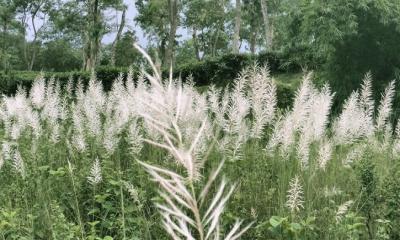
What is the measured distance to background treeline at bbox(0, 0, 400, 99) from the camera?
11.6 meters

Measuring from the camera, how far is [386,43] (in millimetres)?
11758

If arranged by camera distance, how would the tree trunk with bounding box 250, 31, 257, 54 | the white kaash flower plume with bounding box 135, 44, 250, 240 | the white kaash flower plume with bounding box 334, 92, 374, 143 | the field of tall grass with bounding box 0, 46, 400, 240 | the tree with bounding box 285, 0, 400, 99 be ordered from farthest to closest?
the tree trunk with bounding box 250, 31, 257, 54 < the tree with bounding box 285, 0, 400, 99 < the white kaash flower plume with bounding box 334, 92, 374, 143 < the field of tall grass with bounding box 0, 46, 400, 240 < the white kaash flower plume with bounding box 135, 44, 250, 240


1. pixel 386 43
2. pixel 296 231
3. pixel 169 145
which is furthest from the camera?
pixel 386 43

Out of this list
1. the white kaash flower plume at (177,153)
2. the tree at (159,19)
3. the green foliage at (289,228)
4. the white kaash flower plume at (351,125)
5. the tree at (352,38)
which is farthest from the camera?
the tree at (159,19)

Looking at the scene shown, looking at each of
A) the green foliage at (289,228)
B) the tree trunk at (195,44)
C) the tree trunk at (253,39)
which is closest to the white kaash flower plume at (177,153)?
the green foliage at (289,228)

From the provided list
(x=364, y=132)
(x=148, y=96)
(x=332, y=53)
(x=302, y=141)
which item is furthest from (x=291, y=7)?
(x=148, y=96)

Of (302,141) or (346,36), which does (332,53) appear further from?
(302,141)

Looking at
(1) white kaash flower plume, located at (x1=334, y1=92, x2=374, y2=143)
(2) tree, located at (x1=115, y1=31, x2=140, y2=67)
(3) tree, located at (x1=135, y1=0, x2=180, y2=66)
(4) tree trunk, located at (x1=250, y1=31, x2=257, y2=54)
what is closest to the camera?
(1) white kaash flower plume, located at (x1=334, y1=92, x2=374, y2=143)

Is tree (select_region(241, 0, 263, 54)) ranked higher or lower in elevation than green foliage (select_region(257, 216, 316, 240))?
higher

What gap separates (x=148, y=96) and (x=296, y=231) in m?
2.68

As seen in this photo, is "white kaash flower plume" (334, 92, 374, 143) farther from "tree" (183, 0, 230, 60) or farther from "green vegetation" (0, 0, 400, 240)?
"tree" (183, 0, 230, 60)

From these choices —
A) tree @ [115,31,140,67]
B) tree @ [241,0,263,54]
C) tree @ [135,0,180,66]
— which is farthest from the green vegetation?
tree @ [115,31,140,67]

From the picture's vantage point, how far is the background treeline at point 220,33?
11617mm

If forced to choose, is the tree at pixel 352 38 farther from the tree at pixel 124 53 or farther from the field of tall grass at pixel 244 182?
the tree at pixel 124 53
